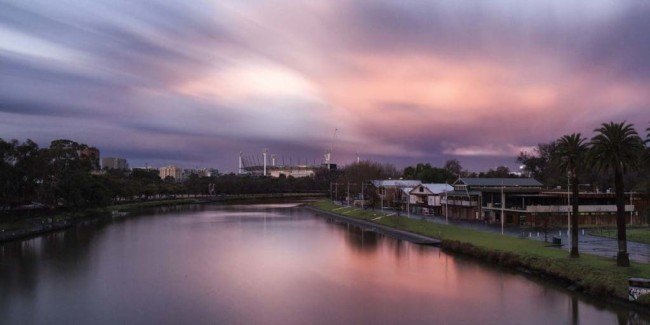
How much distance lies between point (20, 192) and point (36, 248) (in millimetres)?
18998

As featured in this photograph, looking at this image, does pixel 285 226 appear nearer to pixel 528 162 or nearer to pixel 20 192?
pixel 20 192

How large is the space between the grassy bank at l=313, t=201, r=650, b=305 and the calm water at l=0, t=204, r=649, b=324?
113cm

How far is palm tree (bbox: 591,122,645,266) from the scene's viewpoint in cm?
2841

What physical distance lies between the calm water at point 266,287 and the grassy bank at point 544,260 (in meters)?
1.13

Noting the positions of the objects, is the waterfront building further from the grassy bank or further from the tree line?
the tree line

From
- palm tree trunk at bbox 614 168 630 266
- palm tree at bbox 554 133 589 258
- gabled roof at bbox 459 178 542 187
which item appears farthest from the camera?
gabled roof at bbox 459 178 542 187

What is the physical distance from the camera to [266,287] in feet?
97.9

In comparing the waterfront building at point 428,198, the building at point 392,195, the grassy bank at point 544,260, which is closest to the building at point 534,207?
the grassy bank at point 544,260

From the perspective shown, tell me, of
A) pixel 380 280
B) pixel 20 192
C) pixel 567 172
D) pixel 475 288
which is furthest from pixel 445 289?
pixel 20 192

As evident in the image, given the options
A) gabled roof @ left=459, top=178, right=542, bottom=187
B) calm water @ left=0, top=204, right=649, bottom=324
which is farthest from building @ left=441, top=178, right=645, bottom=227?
calm water @ left=0, top=204, right=649, bottom=324

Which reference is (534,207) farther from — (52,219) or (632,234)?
(52,219)

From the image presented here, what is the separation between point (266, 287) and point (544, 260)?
1742 cm

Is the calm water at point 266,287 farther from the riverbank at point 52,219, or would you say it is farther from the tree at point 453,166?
the tree at point 453,166

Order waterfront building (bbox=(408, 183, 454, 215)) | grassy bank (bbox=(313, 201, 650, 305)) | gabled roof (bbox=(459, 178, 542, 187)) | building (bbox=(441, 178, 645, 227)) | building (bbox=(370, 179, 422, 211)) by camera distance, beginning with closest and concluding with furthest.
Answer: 1. grassy bank (bbox=(313, 201, 650, 305))
2. building (bbox=(441, 178, 645, 227))
3. gabled roof (bbox=(459, 178, 542, 187))
4. waterfront building (bbox=(408, 183, 454, 215))
5. building (bbox=(370, 179, 422, 211))
